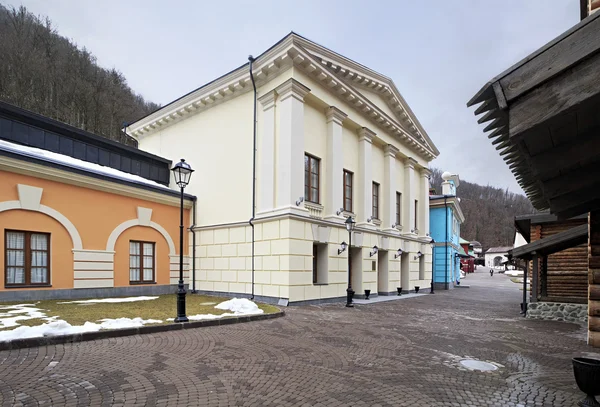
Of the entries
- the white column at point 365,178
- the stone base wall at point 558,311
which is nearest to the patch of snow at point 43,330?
the white column at point 365,178

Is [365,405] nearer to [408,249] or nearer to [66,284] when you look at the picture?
[66,284]

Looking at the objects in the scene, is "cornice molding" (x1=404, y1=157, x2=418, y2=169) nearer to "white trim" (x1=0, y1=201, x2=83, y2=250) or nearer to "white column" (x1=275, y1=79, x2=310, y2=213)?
"white column" (x1=275, y1=79, x2=310, y2=213)

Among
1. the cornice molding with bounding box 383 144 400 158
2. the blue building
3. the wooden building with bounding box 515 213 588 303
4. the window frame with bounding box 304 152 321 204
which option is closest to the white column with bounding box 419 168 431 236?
the blue building

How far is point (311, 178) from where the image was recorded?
53.3 ft

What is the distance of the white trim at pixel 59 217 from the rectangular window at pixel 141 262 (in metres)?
2.40

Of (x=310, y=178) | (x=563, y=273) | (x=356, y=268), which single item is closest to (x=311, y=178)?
(x=310, y=178)

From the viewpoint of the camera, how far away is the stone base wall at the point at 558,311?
40.2 feet

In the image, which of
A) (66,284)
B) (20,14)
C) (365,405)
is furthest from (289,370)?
(20,14)

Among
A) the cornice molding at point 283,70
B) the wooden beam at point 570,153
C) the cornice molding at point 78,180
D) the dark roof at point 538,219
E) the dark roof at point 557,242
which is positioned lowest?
the dark roof at point 557,242

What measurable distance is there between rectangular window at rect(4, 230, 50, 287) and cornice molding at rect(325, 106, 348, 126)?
12504mm

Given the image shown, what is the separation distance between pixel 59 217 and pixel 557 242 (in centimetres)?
1712

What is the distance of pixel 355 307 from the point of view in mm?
15031

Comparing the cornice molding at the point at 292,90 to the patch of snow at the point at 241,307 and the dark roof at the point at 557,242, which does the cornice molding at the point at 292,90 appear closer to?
the patch of snow at the point at 241,307

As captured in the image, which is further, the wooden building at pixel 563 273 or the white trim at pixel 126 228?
the white trim at pixel 126 228
